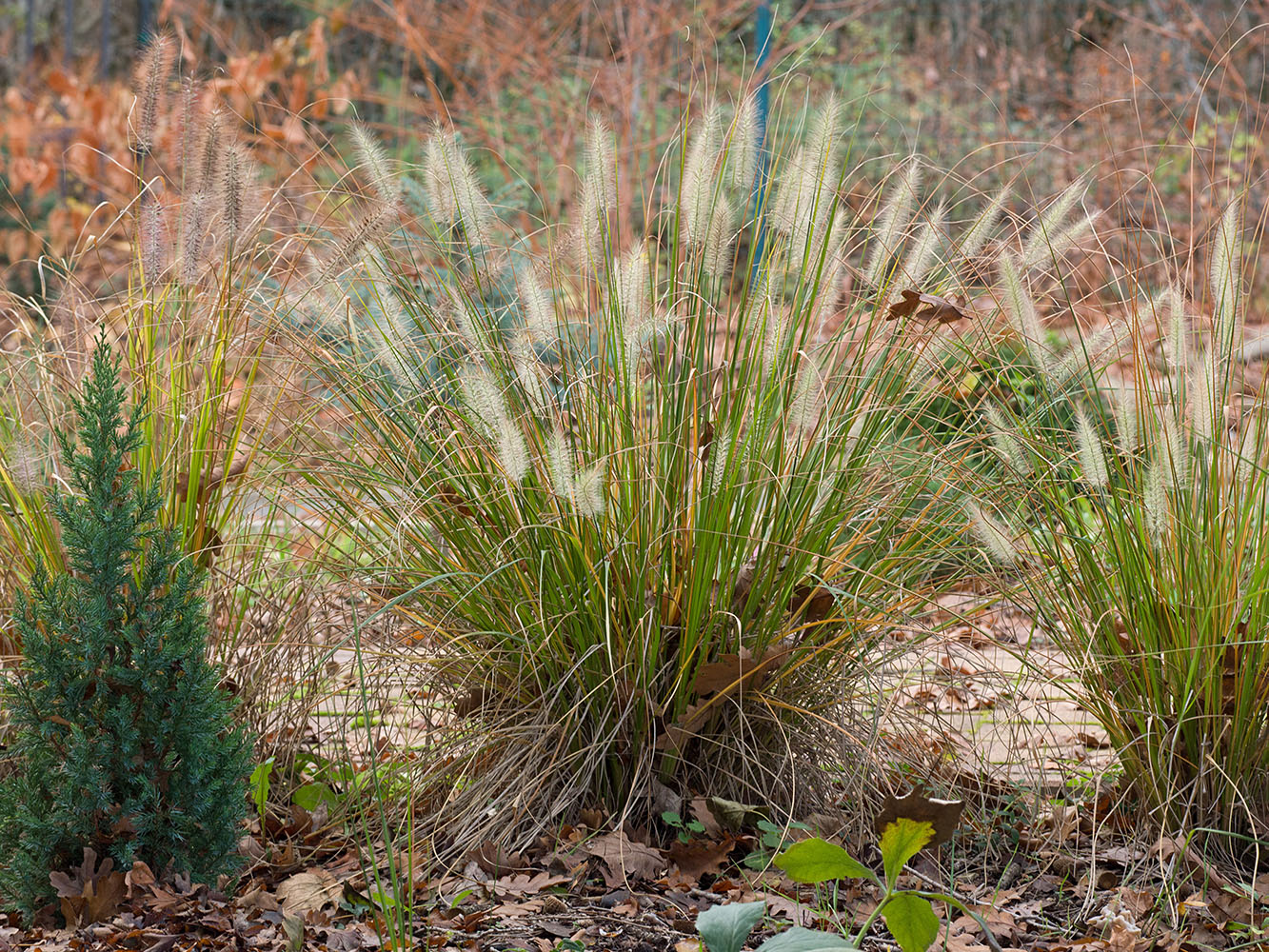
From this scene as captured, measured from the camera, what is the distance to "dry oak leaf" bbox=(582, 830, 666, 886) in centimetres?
211

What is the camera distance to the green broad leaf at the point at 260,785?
234 cm

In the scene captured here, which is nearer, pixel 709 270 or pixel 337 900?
pixel 337 900

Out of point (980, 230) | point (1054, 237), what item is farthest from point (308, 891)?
point (1054, 237)

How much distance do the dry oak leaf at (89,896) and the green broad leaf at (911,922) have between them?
1214mm

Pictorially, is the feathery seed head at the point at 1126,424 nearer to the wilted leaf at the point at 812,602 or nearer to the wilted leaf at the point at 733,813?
the wilted leaf at the point at 812,602

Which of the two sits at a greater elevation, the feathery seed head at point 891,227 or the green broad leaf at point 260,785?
the feathery seed head at point 891,227

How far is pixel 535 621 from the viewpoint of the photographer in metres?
2.15

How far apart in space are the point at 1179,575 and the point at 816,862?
3.09 ft

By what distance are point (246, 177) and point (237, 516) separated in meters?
0.77

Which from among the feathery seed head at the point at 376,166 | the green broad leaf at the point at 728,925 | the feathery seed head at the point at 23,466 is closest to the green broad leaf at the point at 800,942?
the green broad leaf at the point at 728,925

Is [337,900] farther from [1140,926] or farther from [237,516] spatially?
[1140,926]

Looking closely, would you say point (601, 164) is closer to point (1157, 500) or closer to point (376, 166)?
point (376, 166)

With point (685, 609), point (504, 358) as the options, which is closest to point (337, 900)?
point (685, 609)

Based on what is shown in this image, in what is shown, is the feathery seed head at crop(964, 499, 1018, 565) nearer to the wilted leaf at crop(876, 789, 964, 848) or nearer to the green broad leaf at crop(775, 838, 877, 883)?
the wilted leaf at crop(876, 789, 964, 848)
